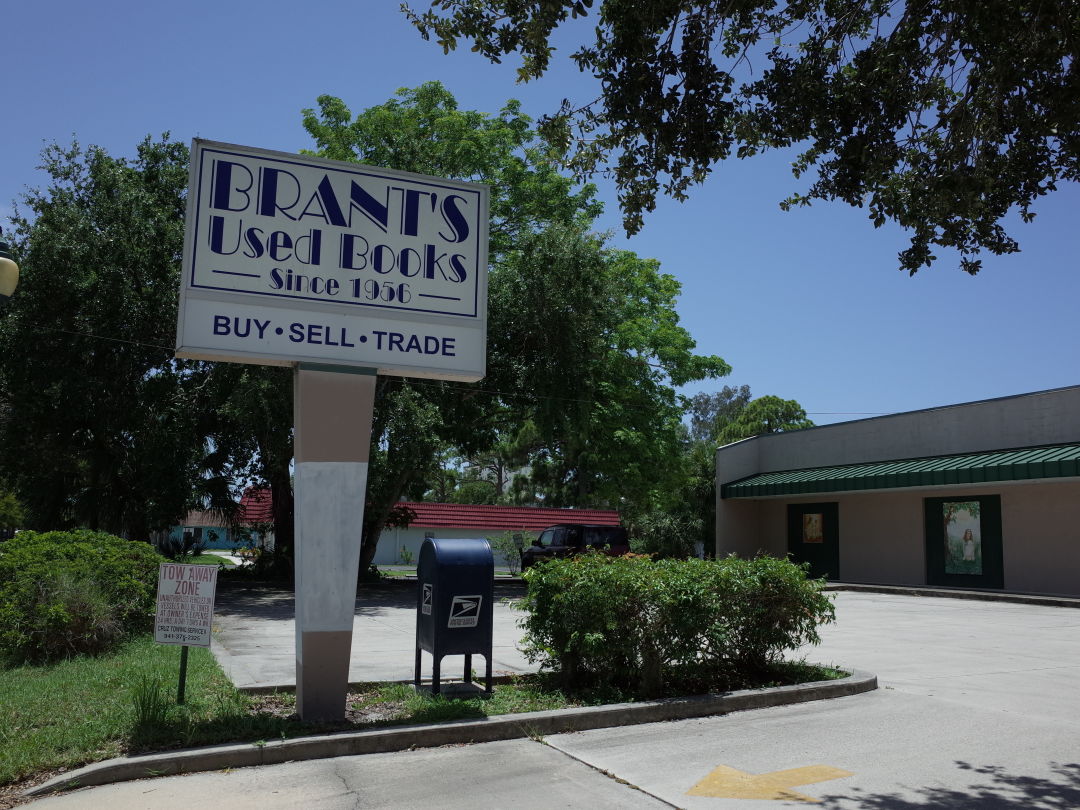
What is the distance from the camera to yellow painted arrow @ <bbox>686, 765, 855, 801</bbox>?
541 cm

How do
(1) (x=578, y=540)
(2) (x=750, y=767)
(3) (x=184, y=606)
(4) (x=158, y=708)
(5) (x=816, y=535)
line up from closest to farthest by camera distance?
(2) (x=750, y=767) < (4) (x=158, y=708) < (3) (x=184, y=606) < (1) (x=578, y=540) < (5) (x=816, y=535)

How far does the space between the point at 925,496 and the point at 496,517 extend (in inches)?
958

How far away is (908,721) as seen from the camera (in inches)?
291

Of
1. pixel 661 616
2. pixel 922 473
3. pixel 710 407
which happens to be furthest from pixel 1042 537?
pixel 710 407

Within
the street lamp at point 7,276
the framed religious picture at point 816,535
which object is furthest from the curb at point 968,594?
the street lamp at point 7,276

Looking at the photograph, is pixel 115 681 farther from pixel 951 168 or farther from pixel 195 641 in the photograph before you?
pixel 951 168

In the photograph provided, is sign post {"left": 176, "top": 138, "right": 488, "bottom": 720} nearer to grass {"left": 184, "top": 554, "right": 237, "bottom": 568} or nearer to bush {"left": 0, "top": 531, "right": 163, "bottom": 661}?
bush {"left": 0, "top": 531, "right": 163, "bottom": 661}

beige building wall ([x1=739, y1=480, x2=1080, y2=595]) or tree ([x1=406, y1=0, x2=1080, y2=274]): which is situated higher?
tree ([x1=406, y1=0, x2=1080, y2=274])

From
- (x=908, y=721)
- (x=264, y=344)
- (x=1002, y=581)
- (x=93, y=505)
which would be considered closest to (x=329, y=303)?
(x=264, y=344)

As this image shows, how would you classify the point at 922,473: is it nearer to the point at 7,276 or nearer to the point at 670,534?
the point at 670,534

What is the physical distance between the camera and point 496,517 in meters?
45.2

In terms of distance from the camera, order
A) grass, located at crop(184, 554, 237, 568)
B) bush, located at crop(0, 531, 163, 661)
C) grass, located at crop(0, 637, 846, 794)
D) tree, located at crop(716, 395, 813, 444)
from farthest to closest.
Answer: tree, located at crop(716, 395, 813, 444), grass, located at crop(184, 554, 237, 568), bush, located at crop(0, 531, 163, 661), grass, located at crop(0, 637, 846, 794)

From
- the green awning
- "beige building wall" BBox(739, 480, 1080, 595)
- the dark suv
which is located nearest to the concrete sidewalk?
the dark suv

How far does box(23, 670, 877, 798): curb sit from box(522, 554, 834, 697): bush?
453 millimetres
